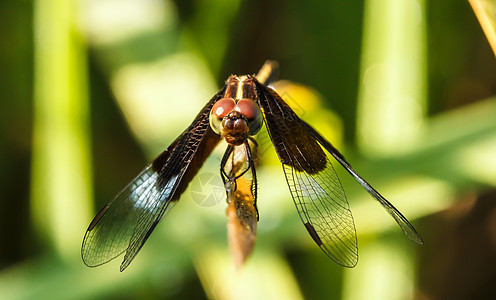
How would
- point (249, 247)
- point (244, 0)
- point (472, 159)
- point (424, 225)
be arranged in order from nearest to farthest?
1. point (249, 247)
2. point (472, 159)
3. point (424, 225)
4. point (244, 0)

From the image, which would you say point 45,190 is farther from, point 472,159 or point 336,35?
point 472,159

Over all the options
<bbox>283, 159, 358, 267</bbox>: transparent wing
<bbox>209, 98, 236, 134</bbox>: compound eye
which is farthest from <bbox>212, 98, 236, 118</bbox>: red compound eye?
<bbox>283, 159, 358, 267</bbox>: transparent wing

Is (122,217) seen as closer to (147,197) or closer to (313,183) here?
(147,197)

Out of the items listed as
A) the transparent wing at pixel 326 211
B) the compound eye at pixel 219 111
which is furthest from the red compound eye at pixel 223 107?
the transparent wing at pixel 326 211

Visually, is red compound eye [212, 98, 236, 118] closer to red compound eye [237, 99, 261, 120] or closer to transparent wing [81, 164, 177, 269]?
red compound eye [237, 99, 261, 120]

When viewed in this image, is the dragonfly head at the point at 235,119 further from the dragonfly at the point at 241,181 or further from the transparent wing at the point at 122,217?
the transparent wing at the point at 122,217

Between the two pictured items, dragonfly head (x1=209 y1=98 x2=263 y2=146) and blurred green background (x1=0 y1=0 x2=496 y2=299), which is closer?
dragonfly head (x1=209 y1=98 x2=263 y2=146)

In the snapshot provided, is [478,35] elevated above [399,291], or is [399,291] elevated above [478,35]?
[478,35]

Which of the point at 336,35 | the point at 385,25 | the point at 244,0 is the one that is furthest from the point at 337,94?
the point at 244,0
